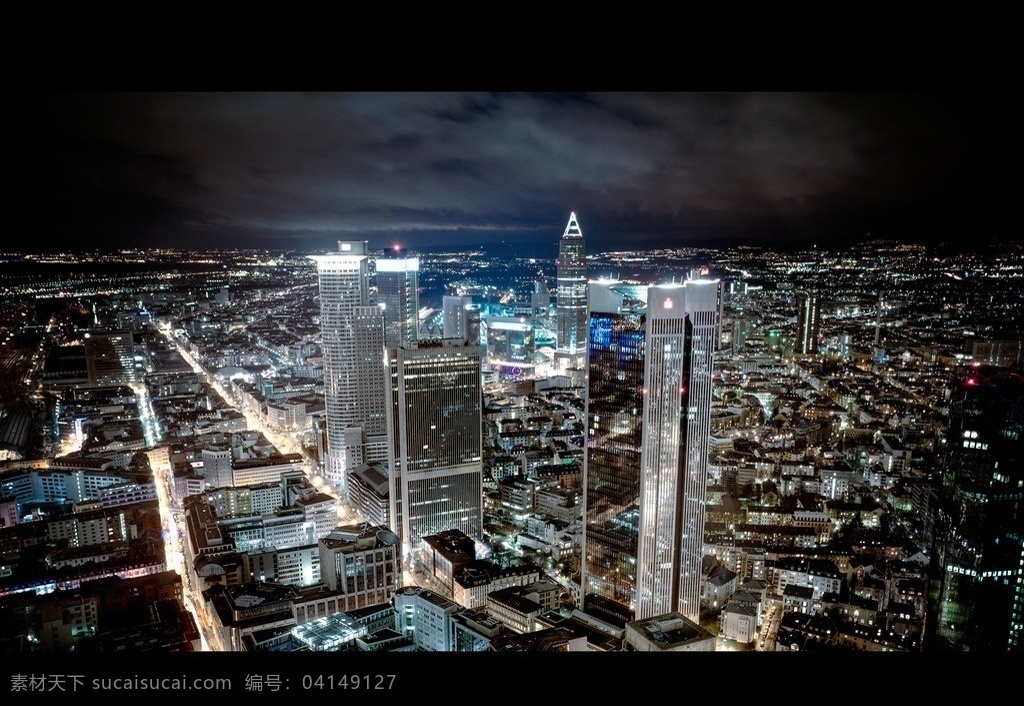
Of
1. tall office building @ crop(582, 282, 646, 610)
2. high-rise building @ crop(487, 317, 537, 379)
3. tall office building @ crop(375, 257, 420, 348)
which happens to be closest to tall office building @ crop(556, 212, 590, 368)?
high-rise building @ crop(487, 317, 537, 379)

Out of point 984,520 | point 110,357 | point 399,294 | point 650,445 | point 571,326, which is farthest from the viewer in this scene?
point 571,326

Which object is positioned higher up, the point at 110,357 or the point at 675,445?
the point at 110,357

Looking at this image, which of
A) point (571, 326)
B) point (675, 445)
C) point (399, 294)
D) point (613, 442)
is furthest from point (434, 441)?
point (571, 326)

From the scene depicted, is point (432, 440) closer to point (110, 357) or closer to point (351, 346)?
point (351, 346)

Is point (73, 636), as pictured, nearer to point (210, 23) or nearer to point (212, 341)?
point (210, 23)

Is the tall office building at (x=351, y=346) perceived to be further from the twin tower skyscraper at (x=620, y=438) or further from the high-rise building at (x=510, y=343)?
the high-rise building at (x=510, y=343)

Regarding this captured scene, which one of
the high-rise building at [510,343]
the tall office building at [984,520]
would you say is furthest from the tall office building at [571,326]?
the tall office building at [984,520]
